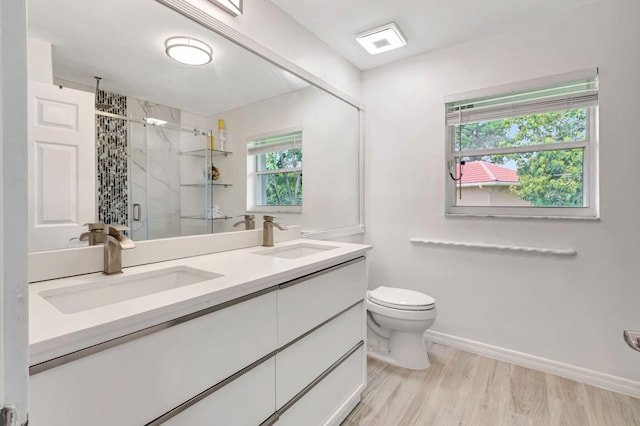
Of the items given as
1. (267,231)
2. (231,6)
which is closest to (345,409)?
(267,231)

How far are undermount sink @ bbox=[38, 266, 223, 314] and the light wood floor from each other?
1121 mm

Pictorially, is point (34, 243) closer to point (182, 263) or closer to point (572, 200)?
point (182, 263)

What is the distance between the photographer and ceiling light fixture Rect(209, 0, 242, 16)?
4.96 ft

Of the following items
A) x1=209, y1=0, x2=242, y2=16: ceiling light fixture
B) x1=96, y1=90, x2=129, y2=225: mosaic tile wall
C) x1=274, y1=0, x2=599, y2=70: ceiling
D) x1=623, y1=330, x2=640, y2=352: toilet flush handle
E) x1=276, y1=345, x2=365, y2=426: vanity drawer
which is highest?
x1=274, y1=0, x2=599, y2=70: ceiling

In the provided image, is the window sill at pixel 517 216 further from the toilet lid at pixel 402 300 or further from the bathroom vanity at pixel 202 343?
the bathroom vanity at pixel 202 343

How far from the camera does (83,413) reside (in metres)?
0.66

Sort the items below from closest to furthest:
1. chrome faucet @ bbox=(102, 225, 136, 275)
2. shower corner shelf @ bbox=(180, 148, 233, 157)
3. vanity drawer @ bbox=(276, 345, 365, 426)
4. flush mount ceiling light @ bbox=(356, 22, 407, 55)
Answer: chrome faucet @ bbox=(102, 225, 136, 275) < vanity drawer @ bbox=(276, 345, 365, 426) < shower corner shelf @ bbox=(180, 148, 233, 157) < flush mount ceiling light @ bbox=(356, 22, 407, 55)

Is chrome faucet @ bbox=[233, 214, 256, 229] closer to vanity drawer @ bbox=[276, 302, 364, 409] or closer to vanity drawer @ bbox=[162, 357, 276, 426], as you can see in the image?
vanity drawer @ bbox=[276, 302, 364, 409]

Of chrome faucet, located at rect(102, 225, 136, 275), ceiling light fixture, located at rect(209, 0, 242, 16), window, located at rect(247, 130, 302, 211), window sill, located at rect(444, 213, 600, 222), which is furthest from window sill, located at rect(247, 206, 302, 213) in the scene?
window sill, located at rect(444, 213, 600, 222)

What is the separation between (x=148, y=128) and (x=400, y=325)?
6.00 feet

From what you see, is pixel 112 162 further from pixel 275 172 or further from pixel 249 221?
pixel 275 172

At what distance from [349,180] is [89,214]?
1924mm

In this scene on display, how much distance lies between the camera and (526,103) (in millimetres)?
2109

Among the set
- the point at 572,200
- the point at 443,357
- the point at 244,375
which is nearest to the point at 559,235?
the point at 572,200
